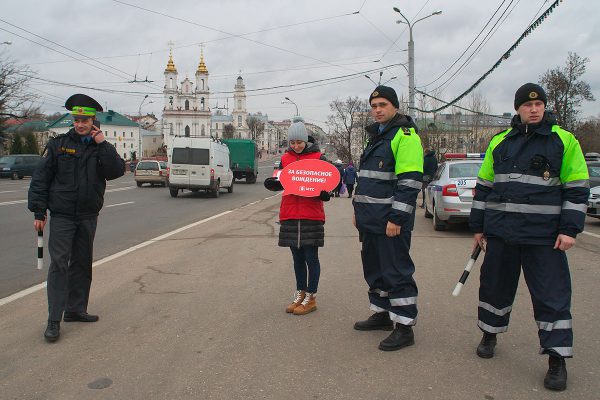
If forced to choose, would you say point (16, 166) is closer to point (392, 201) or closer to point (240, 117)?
point (392, 201)

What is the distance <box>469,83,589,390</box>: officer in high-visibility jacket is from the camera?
345 cm

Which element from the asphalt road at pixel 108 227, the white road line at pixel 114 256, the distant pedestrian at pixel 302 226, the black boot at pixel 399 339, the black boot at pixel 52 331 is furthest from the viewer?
the asphalt road at pixel 108 227

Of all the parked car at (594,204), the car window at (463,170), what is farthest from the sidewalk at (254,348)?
the parked car at (594,204)

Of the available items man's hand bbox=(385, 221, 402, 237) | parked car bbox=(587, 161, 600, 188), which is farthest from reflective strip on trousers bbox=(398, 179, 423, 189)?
parked car bbox=(587, 161, 600, 188)

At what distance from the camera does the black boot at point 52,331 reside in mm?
4250

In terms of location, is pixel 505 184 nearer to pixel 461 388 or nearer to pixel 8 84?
pixel 461 388

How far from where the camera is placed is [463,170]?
11.0 m

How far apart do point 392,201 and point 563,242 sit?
120 centimetres

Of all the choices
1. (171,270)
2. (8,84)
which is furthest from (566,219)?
(8,84)

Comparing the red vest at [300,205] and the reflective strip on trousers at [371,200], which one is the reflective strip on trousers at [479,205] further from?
the red vest at [300,205]

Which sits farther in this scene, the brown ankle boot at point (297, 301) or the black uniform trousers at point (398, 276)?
the brown ankle boot at point (297, 301)

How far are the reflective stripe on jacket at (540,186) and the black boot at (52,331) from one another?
11.5ft

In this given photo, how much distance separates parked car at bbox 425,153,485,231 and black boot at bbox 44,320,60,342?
25.4 feet

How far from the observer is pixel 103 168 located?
15.2ft
